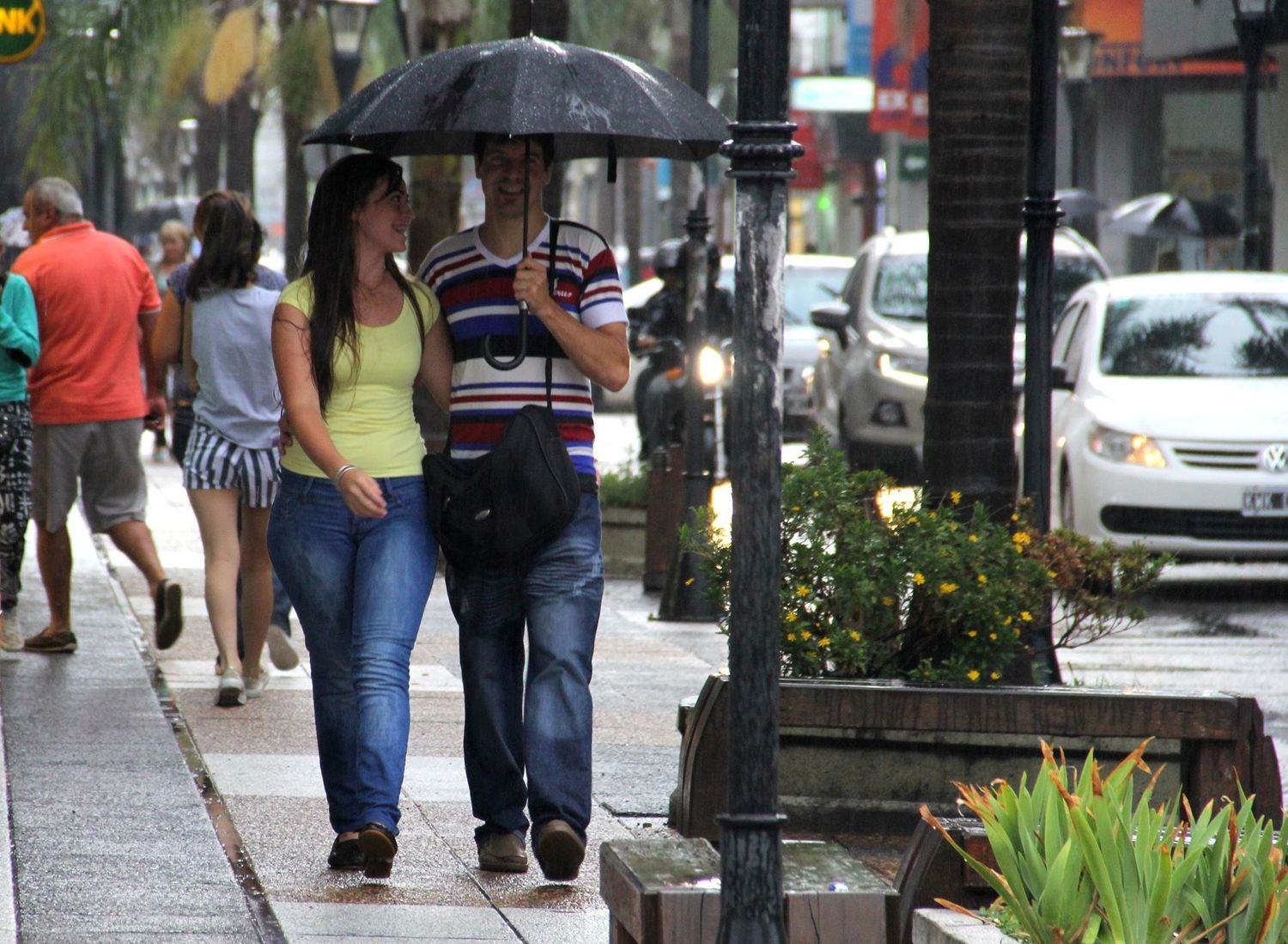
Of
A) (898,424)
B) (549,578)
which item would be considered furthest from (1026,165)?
(898,424)

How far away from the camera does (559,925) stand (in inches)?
206

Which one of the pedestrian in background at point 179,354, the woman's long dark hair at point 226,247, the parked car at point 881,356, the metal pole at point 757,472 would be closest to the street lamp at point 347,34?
the parked car at point 881,356

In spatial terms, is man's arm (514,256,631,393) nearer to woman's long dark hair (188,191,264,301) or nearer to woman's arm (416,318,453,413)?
woman's arm (416,318,453,413)

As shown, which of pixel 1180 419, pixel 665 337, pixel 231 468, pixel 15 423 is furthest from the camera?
pixel 665 337

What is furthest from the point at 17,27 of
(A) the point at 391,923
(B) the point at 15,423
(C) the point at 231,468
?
(A) the point at 391,923

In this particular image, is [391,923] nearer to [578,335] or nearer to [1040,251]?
[578,335]

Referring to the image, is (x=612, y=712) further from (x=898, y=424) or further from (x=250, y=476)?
(x=898, y=424)

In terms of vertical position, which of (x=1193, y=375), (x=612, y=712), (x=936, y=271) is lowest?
(x=612, y=712)

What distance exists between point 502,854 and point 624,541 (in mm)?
7731

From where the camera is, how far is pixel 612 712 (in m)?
8.47

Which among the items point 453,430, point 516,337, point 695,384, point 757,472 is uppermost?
point 516,337

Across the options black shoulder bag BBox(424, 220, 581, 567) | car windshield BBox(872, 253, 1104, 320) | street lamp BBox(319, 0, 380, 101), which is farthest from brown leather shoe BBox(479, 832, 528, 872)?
street lamp BBox(319, 0, 380, 101)

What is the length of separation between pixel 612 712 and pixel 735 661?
14.8 ft

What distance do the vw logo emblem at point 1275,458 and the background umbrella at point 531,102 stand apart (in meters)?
7.02
